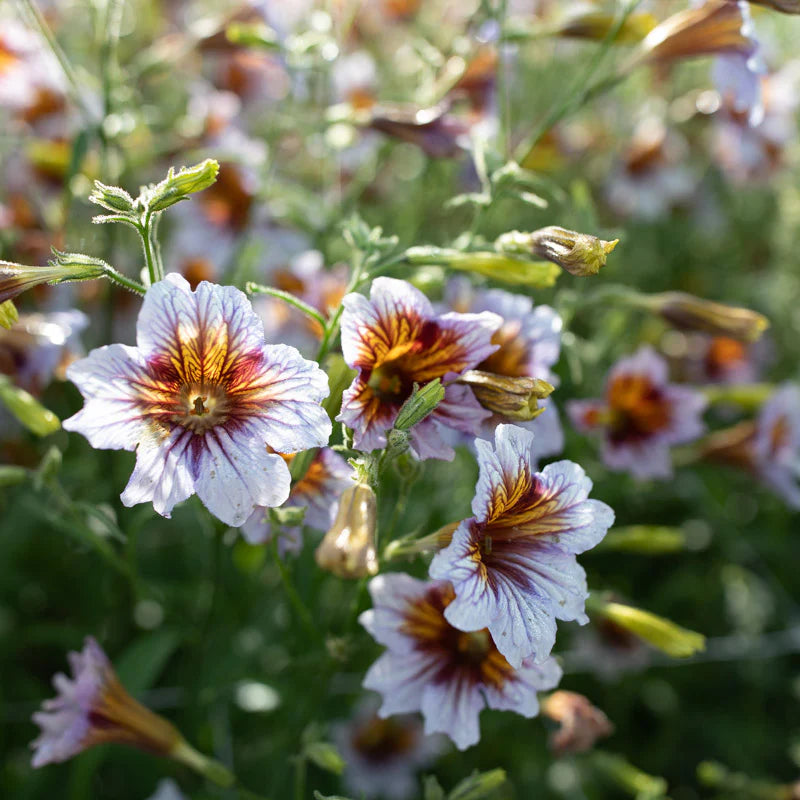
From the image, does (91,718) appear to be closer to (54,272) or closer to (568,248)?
(54,272)

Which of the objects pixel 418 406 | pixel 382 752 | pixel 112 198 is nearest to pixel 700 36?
pixel 418 406

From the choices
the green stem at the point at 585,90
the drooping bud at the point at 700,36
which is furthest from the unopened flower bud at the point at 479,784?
the drooping bud at the point at 700,36

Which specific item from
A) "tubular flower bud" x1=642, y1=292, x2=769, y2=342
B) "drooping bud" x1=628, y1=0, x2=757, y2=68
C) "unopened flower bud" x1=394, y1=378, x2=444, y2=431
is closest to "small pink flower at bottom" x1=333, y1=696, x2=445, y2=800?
"tubular flower bud" x1=642, y1=292, x2=769, y2=342

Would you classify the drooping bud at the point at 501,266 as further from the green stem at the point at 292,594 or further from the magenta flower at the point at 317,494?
the green stem at the point at 292,594

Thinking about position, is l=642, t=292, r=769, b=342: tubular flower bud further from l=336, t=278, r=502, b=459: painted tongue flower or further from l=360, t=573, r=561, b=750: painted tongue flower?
l=360, t=573, r=561, b=750: painted tongue flower

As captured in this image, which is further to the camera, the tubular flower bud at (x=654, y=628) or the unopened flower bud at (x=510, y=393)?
the tubular flower bud at (x=654, y=628)
